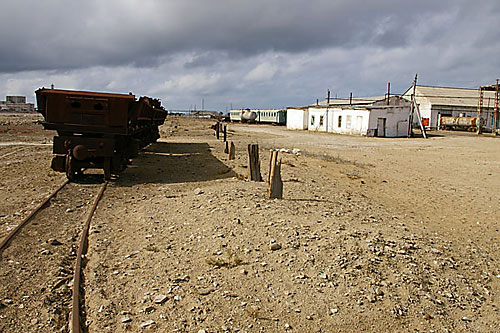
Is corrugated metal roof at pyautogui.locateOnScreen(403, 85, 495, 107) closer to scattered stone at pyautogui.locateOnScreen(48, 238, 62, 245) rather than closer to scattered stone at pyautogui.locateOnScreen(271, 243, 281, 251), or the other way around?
scattered stone at pyautogui.locateOnScreen(271, 243, 281, 251)

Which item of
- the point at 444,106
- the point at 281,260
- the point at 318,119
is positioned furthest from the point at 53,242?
the point at 444,106

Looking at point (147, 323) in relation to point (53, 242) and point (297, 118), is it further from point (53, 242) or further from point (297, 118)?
point (297, 118)

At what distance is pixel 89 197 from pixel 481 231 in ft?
29.2

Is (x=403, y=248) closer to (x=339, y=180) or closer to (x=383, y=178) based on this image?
(x=339, y=180)

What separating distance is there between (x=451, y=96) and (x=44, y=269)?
6446cm

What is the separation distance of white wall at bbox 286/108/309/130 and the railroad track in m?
44.5

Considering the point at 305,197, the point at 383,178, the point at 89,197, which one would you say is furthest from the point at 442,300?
the point at 383,178

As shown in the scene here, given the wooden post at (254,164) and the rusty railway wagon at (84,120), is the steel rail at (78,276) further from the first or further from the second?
the wooden post at (254,164)

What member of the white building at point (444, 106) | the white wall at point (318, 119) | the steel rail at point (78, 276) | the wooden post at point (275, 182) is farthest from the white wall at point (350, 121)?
the steel rail at point (78, 276)

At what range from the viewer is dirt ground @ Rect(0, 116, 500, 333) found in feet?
15.4

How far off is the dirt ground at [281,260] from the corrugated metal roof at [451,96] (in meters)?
49.6

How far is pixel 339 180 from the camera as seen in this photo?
1402 centimetres

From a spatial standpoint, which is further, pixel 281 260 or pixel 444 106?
pixel 444 106

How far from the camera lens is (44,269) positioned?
19.0 ft
